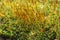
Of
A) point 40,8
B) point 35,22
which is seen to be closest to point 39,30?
point 35,22

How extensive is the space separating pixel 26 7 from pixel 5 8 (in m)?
0.56

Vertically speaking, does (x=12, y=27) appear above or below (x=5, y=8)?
below

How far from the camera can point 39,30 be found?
15.1 feet

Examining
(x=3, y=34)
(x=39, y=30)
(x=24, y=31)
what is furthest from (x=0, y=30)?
(x=39, y=30)

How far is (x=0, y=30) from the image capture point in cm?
479

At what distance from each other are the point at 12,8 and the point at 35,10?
1.68ft

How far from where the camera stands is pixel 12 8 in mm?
4898

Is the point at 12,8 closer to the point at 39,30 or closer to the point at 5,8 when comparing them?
the point at 5,8

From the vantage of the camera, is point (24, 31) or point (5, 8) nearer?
point (24, 31)

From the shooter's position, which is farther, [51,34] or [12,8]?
[12,8]

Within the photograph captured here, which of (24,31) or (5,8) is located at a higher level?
(5,8)

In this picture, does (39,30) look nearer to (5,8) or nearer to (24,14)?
(24,14)

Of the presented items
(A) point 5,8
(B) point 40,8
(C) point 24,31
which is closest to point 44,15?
(B) point 40,8

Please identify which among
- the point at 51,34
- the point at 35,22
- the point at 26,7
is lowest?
the point at 51,34
